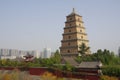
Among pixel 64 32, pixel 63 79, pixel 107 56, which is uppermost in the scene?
pixel 64 32

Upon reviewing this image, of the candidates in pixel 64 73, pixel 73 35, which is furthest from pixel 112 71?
pixel 73 35

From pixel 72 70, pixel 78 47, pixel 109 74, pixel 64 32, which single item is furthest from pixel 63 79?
pixel 64 32

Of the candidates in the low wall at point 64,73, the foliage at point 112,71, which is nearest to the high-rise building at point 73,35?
the low wall at point 64,73

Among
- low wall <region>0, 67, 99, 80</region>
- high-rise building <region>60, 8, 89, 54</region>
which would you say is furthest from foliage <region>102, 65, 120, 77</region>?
high-rise building <region>60, 8, 89, 54</region>

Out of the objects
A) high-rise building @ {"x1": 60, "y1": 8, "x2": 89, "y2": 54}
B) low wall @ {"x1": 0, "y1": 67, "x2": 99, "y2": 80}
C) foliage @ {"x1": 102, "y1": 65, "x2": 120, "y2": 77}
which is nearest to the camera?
foliage @ {"x1": 102, "y1": 65, "x2": 120, "y2": 77}

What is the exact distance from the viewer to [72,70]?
30.4 metres

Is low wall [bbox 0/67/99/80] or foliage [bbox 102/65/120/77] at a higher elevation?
foliage [bbox 102/65/120/77]

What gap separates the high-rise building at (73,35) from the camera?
46.4 meters

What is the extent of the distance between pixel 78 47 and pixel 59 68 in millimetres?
15146

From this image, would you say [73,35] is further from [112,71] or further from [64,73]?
[112,71]

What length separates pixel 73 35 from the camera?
46.9 m

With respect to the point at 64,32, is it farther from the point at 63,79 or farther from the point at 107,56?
the point at 63,79

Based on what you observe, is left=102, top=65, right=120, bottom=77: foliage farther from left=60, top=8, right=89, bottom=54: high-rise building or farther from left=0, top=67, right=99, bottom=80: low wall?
left=60, top=8, right=89, bottom=54: high-rise building

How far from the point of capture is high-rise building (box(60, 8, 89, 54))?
46.4m
